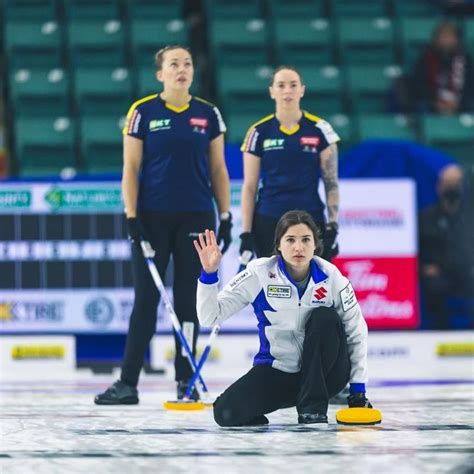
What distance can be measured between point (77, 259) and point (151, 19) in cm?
434

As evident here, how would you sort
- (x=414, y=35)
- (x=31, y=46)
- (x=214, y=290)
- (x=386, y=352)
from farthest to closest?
(x=414, y=35)
(x=31, y=46)
(x=386, y=352)
(x=214, y=290)

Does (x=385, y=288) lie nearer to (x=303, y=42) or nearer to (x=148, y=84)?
(x=148, y=84)

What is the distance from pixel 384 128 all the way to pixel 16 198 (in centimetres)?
388

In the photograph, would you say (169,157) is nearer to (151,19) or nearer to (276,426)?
(276,426)

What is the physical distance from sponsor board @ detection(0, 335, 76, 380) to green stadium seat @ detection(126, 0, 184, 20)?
4743mm

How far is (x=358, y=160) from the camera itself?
31.4 ft

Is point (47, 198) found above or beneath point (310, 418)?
above

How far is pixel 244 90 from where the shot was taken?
1194cm

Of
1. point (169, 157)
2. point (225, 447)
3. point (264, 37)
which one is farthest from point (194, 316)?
point (264, 37)

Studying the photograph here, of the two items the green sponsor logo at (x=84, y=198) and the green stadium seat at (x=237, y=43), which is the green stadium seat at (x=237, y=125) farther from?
the green sponsor logo at (x=84, y=198)

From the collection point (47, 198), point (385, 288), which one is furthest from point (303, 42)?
point (47, 198)

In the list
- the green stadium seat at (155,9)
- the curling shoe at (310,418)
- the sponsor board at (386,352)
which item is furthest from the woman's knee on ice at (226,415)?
the green stadium seat at (155,9)

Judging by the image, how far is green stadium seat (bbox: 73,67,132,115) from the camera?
11.9 metres

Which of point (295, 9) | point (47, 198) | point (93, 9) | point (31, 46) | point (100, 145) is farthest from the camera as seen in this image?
point (295, 9)
